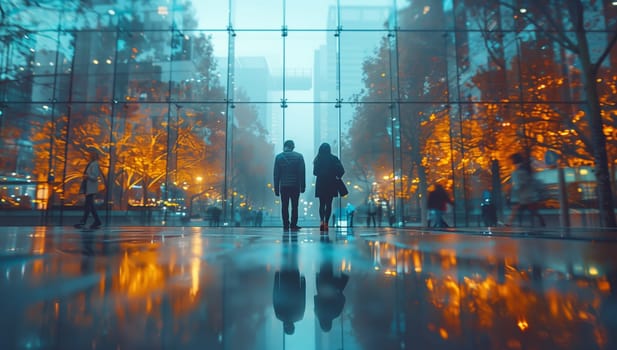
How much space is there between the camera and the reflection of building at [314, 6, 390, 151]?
561 inches

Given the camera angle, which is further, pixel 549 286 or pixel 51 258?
pixel 51 258

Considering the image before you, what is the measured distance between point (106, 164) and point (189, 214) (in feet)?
12.9

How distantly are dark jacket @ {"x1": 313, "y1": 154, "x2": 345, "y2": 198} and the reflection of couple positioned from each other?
16.5 feet

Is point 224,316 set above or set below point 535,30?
below

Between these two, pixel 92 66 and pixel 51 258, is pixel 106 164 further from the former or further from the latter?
pixel 51 258

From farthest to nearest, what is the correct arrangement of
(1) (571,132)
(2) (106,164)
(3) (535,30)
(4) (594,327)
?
(2) (106,164) → (3) (535,30) → (1) (571,132) → (4) (594,327)

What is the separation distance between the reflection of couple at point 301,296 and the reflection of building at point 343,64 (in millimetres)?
12601

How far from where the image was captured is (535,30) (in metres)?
13.1

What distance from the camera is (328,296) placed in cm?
123

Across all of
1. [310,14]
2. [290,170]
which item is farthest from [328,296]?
[310,14]

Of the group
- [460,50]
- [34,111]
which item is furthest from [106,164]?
[460,50]

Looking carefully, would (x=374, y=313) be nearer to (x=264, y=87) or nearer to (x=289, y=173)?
(x=289, y=173)

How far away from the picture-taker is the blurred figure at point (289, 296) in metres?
0.97

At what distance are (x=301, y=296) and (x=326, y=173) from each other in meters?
5.68
